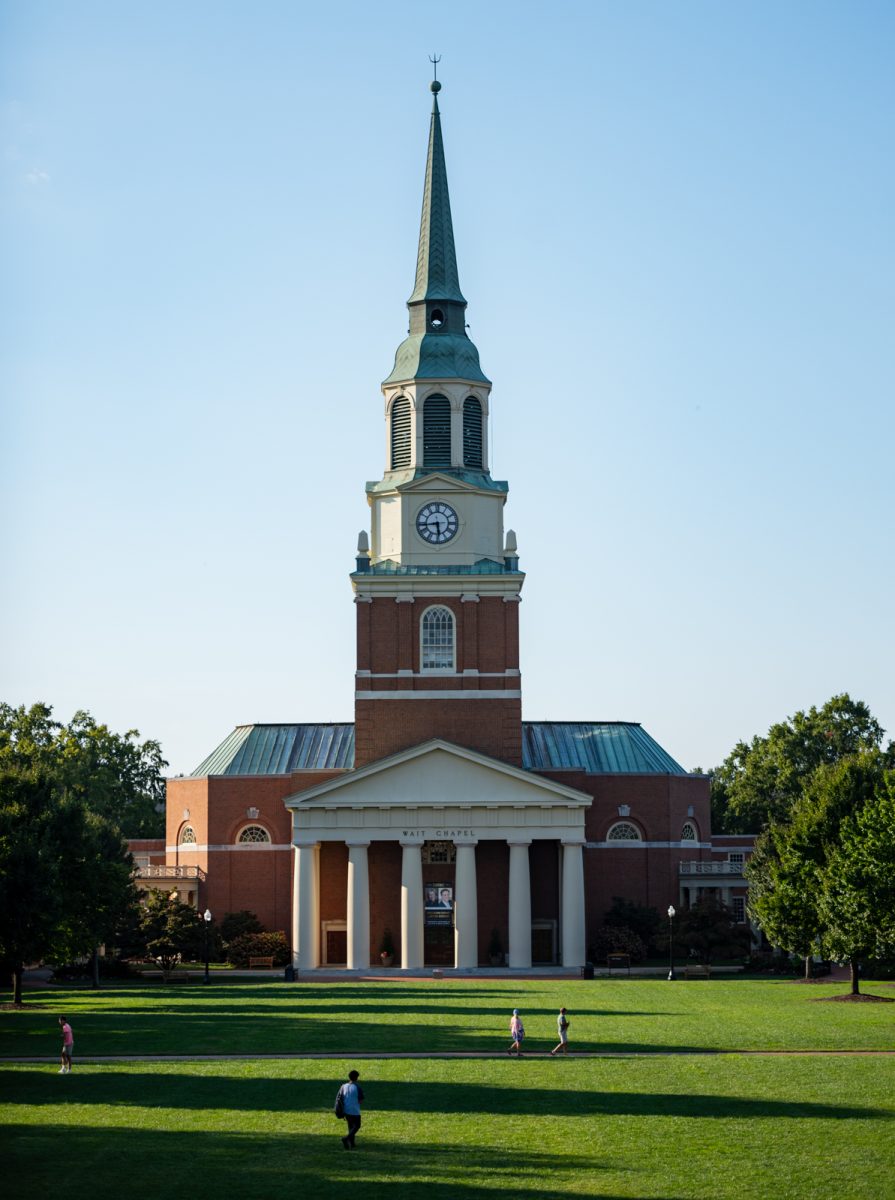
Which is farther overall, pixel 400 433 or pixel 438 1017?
pixel 400 433

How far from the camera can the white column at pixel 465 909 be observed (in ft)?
256

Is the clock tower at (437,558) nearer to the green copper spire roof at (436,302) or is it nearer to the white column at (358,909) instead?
the green copper spire roof at (436,302)

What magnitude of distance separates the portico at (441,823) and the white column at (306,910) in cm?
5

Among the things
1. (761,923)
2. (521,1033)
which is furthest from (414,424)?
(521,1033)

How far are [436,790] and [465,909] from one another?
558cm

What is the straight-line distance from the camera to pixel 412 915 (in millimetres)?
78625

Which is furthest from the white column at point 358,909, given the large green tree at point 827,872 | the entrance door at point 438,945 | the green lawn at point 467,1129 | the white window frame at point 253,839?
the green lawn at point 467,1129

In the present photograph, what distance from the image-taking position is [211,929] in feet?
261

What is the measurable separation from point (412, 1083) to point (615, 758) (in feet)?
185

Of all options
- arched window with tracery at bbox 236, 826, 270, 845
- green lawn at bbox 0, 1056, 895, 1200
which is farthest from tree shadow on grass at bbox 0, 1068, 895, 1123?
arched window with tracery at bbox 236, 826, 270, 845

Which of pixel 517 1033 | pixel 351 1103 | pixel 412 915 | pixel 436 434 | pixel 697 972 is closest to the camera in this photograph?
pixel 351 1103

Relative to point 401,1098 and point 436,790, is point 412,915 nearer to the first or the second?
point 436,790

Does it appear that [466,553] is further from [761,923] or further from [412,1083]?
[412,1083]

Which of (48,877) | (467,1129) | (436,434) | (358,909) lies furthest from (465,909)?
(467,1129)
